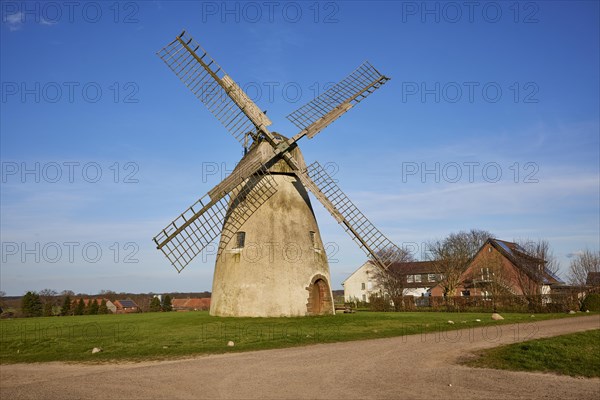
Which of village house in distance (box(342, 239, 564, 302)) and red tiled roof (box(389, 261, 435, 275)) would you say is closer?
village house in distance (box(342, 239, 564, 302))

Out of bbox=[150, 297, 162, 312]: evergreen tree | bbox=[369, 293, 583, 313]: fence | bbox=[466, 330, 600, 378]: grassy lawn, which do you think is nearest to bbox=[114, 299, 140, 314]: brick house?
bbox=[150, 297, 162, 312]: evergreen tree

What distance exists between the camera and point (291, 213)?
23.6m

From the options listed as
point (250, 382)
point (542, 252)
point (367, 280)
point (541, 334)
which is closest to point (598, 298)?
point (542, 252)

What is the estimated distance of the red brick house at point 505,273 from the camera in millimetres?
40469

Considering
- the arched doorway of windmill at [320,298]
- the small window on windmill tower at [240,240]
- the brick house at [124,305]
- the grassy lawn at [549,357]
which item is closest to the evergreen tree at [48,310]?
the small window on windmill tower at [240,240]

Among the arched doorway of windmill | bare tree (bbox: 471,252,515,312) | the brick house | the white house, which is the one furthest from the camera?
the brick house

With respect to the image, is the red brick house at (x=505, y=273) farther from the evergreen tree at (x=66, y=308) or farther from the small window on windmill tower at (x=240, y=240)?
the evergreen tree at (x=66, y=308)

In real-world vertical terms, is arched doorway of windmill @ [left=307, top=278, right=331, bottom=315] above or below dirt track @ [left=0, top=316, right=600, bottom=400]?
above

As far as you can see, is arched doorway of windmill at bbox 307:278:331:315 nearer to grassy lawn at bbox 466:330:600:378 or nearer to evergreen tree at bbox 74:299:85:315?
grassy lawn at bbox 466:330:600:378

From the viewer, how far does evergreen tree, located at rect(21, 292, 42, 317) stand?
4066 cm

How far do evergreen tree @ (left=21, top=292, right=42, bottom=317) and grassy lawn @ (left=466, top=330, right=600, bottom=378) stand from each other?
40.4 m

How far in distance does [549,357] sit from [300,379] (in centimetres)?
650

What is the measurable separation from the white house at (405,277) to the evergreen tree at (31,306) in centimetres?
3833

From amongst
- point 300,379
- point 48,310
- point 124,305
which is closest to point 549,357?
point 300,379
